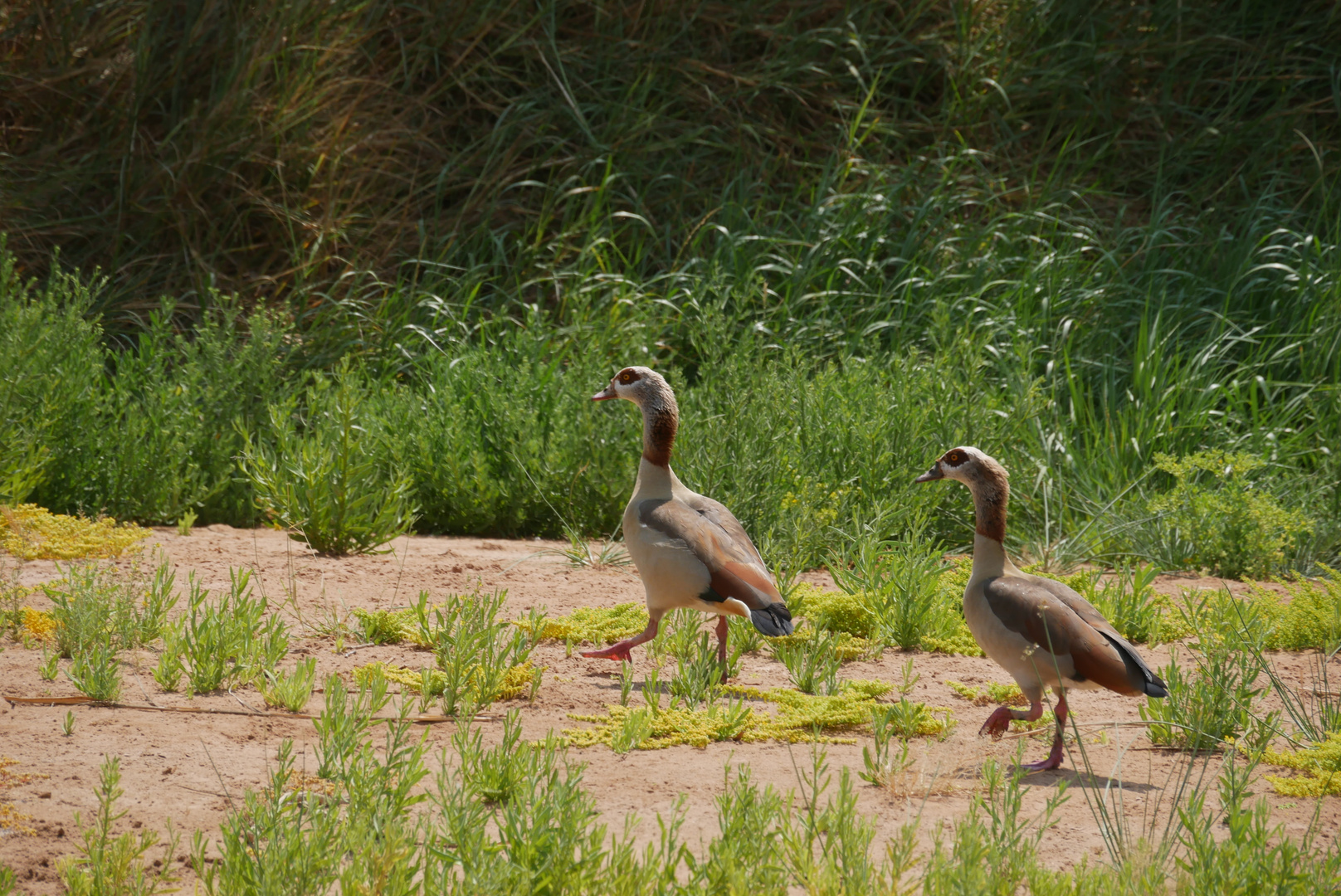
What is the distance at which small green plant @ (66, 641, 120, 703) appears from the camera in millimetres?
3852

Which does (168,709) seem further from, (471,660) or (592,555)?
(592,555)

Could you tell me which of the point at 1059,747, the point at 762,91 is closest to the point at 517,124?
the point at 762,91

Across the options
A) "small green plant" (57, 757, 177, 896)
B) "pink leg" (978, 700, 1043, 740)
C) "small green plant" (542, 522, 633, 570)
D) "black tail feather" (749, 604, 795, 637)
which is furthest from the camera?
"small green plant" (542, 522, 633, 570)

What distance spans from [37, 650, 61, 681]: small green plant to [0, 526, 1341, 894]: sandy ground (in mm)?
34

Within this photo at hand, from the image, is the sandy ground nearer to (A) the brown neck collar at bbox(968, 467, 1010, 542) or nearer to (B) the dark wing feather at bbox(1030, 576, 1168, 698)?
(B) the dark wing feather at bbox(1030, 576, 1168, 698)

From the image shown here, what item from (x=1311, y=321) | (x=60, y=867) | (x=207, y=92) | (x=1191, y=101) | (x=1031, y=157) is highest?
(x=1191, y=101)

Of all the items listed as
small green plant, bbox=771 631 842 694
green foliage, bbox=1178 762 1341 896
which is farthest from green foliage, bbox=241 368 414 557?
green foliage, bbox=1178 762 1341 896

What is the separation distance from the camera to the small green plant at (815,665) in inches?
171

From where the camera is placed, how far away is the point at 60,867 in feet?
9.11

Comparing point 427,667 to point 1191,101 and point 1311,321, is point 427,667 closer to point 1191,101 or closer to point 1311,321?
point 1311,321

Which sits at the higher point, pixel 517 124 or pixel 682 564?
pixel 517 124

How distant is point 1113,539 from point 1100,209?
203 inches

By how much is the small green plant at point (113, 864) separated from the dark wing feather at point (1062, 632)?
8.05ft

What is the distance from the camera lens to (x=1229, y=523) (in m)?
6.54
